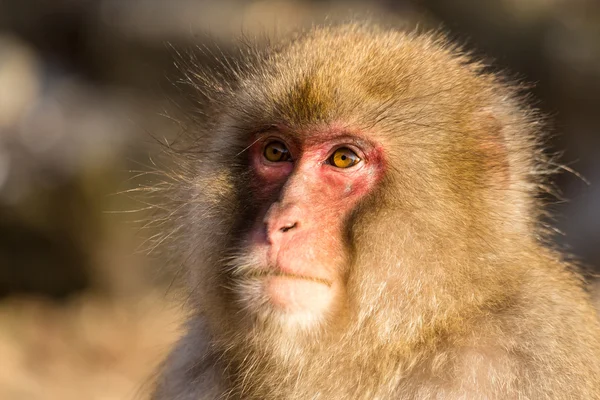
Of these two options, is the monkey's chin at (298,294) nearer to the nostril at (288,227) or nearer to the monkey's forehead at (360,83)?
the nostril at (288,227)

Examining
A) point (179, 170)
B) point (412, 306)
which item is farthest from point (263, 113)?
point (412, 306)

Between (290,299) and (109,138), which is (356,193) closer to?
(290,299)

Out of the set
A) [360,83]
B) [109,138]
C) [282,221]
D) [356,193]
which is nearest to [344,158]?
[356,193]

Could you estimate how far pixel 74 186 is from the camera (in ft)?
25.8

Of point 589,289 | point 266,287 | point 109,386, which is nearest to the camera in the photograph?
point 266,287

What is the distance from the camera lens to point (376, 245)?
8.76 ft

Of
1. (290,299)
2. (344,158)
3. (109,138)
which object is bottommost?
(290,299)

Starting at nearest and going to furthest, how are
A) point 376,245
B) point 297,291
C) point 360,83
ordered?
point 297,291
point 376,245
point 360,83

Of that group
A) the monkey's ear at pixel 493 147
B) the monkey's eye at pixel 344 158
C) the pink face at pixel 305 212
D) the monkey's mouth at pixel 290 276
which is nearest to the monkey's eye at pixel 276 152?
the pink face at pixel 305 212

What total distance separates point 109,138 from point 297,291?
5983mm

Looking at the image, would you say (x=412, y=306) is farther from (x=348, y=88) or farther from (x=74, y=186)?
(x=74, y=186)

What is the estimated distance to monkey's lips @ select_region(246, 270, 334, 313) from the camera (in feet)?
8.38

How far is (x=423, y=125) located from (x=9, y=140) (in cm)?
605

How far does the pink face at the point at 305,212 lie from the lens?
101 inches
